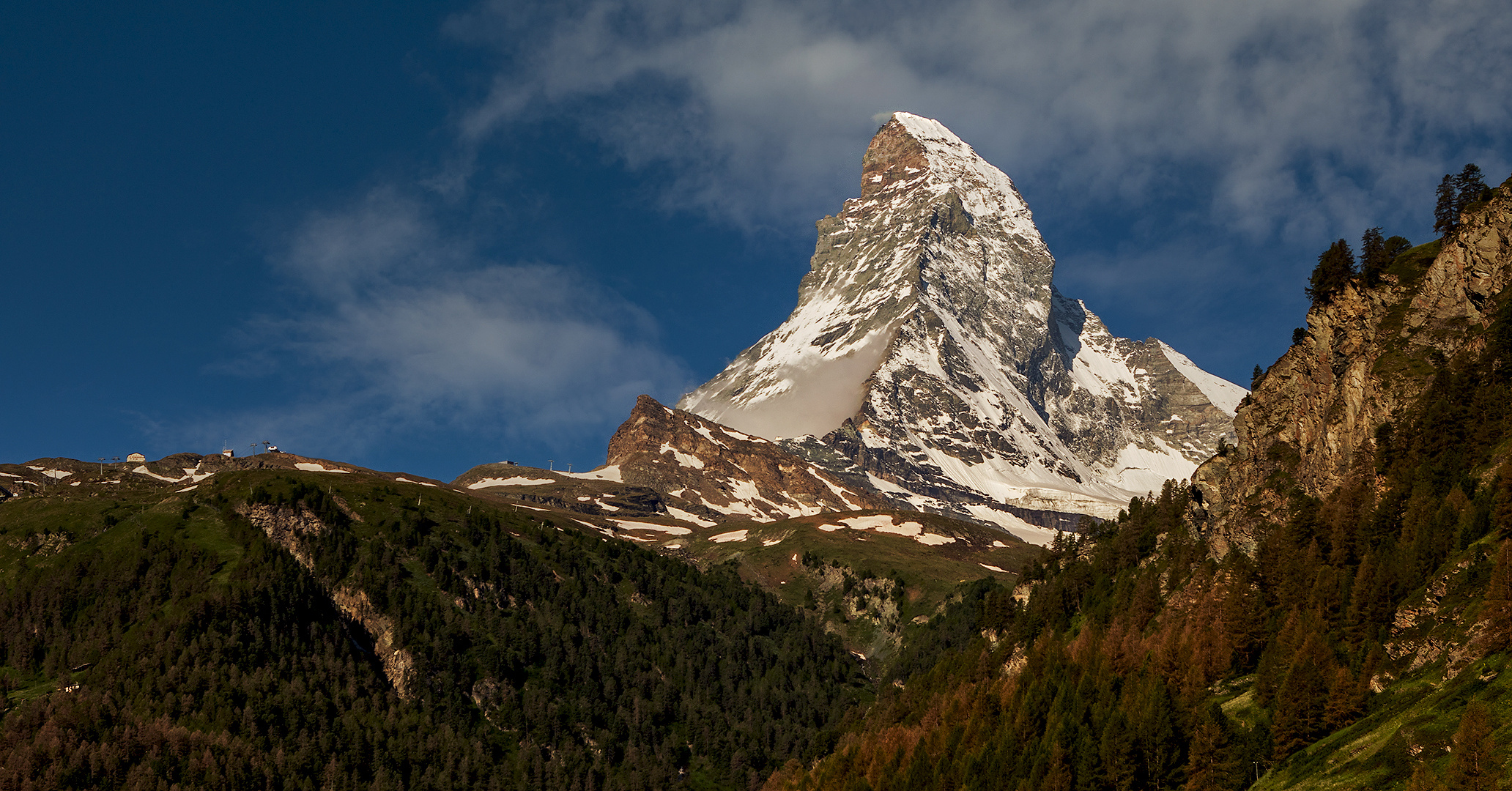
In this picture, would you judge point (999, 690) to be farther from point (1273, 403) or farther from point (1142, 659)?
point (1273, 403)

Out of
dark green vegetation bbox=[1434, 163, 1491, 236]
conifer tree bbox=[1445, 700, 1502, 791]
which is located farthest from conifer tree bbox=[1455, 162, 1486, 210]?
conifer tree bbox=[1445, 700, 1502, 791]

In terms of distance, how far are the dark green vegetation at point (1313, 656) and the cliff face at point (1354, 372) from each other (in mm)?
1355

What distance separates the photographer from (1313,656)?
107562 millimetres

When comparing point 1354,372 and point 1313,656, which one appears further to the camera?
point 1354,372

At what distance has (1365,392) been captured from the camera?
131875 mm

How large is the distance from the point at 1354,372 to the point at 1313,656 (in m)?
43.7

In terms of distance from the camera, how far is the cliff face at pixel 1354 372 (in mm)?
128625

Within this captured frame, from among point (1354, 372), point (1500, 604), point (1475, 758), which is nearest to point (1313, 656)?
point (1500, 604)

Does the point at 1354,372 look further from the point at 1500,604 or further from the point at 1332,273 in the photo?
the point at 1500,604

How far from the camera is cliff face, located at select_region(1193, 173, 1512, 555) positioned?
129 meters

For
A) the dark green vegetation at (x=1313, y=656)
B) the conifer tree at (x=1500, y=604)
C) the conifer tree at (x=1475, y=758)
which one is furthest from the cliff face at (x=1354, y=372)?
the conifer tree at (x=1475, y=758)

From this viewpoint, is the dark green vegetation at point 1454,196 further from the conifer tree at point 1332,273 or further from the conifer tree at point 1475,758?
the conifer tree at point 1475,758

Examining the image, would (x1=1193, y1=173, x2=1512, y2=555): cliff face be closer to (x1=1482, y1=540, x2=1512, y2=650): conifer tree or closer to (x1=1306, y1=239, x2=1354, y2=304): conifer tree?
(x1=1306, y1=239, x2=1354, y2=304): conifer tree

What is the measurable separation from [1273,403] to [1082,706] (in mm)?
52312
